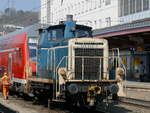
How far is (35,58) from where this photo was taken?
1709 centimetres

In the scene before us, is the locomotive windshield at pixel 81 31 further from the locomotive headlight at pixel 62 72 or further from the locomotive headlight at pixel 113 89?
the locomotive headlight at pixel 113 89

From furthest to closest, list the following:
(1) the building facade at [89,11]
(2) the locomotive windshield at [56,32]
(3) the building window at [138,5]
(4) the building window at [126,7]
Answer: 1. (1) the building facade at [89,11]
2. (4) the building window at [126,7]
3. (3) the building window at [138,5]
4. (2) the locomotive windshield at [56,32]

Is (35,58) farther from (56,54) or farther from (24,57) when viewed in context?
(56,54)

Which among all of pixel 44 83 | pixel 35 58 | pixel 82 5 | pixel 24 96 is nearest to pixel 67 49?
pixel 44 83

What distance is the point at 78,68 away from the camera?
13.1 meters

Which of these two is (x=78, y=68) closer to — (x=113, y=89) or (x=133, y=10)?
(x=113, y=89)

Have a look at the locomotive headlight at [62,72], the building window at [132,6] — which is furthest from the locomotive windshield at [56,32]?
the building window at [132,6]

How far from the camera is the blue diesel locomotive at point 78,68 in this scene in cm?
1261

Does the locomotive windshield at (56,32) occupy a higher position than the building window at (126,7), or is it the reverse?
the building window at (126,7)

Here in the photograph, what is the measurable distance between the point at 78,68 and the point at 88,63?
0.42 meters

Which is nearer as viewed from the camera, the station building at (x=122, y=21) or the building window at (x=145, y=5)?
the station building at (x=122, y=21)

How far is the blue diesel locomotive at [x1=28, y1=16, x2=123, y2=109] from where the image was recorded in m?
12.6

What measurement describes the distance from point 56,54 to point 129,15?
4066cm

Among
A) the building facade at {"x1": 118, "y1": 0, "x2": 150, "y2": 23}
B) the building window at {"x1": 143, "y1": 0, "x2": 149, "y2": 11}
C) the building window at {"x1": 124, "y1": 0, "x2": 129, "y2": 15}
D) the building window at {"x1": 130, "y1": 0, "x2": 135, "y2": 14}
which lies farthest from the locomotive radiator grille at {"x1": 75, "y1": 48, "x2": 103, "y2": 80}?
the building window at {"x1": 124, "y1": 0, "x2": 129, "y2": 15}
